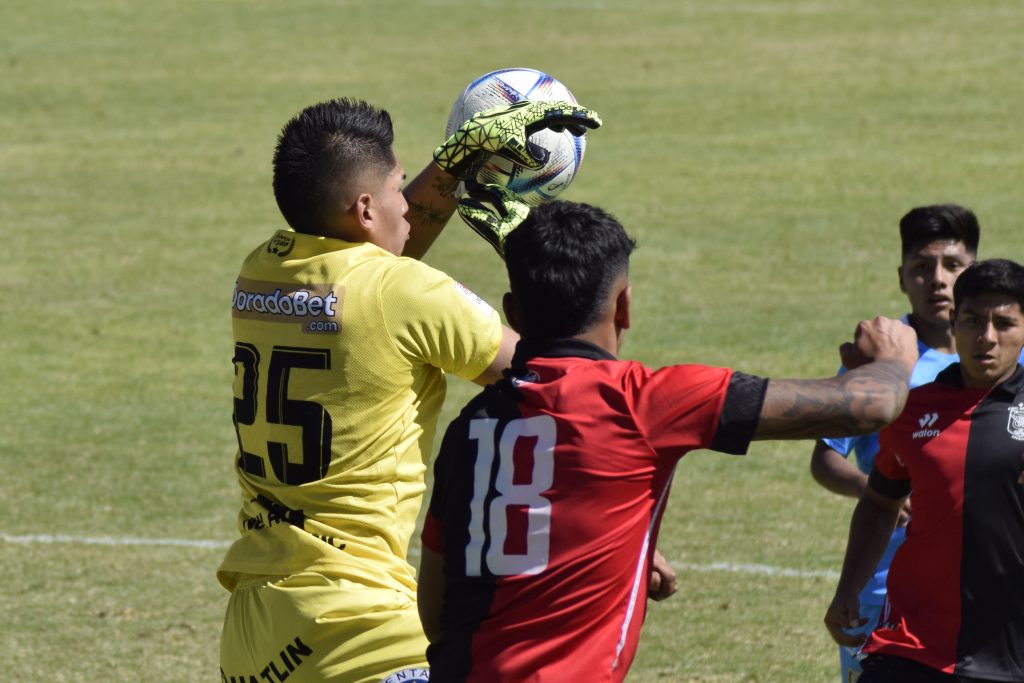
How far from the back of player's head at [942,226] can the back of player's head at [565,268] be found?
299 cm

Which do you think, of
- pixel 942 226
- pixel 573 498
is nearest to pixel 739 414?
pixel 573 498

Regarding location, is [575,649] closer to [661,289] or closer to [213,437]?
[213,437]

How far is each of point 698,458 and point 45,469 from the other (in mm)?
4621

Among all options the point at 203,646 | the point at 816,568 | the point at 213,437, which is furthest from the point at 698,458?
the point at 203,646

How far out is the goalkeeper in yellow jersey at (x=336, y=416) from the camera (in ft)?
14.0

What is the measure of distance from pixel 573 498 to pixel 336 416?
933 mm

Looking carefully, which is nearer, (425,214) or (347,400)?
(347,400)

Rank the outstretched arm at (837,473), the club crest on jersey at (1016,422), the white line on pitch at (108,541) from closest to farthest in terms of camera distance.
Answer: the club crest on jersey at (1016,422) < the outstretched arm at (837,473) < the white line on pitch at (108,541)

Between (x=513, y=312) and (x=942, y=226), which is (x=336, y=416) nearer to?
(x=513, y=312)

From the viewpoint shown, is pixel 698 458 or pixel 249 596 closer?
pixel 249 596

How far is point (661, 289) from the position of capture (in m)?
16.1

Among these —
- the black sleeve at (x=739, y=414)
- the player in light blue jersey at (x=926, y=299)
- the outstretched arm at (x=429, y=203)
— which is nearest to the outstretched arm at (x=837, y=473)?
the player in light blue jersey at (x=926, y=299)

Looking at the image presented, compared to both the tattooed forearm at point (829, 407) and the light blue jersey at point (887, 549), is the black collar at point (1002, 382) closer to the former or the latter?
the light blue jersey at point (887, 549)

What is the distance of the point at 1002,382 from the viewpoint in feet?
17.1
